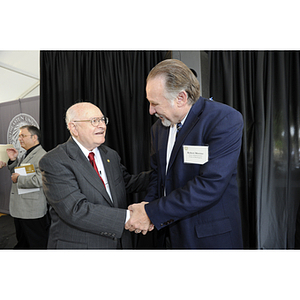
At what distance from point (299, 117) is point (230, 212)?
1649 mm

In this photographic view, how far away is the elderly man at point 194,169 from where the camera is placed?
1.34 m

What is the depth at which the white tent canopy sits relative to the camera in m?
3.56

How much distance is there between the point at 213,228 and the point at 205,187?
307 mm

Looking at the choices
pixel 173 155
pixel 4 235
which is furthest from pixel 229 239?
pixel 4 235

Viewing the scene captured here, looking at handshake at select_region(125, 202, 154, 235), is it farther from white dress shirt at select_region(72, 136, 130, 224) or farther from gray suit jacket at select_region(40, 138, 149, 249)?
white dress shirt at select_region(72, 136, 130, 224)

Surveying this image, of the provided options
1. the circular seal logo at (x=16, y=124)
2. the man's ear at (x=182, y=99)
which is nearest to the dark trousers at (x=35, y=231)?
the circular seal logo at (x=16, y=124)

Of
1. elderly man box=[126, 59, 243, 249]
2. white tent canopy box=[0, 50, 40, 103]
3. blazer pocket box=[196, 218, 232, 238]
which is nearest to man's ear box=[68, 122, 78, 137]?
elderly man box=[126, 59, 243, 249]

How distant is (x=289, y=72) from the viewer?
7.85 feet

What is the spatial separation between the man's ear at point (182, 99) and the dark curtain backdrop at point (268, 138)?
3.78 ft

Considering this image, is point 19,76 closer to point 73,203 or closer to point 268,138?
point 73,203

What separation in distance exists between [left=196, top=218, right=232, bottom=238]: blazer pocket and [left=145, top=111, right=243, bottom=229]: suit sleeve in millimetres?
129

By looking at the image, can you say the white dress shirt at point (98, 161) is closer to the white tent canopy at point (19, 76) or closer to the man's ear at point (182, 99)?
the man's ear at point (182, 99)

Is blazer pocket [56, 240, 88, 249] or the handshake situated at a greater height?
the handshake
